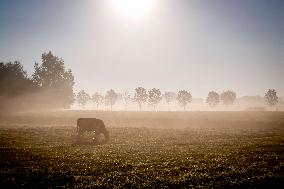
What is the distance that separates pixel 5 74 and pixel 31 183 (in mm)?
84501

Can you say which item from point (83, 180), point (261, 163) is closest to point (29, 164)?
point (83, 180)

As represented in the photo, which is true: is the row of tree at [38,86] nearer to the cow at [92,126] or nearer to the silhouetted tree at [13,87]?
the silhouetted tree at [13,87]

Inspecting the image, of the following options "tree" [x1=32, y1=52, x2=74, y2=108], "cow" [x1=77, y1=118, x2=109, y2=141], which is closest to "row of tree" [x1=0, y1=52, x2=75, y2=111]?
"tree" [x1=32, y1=52, x2=74, y2=108]

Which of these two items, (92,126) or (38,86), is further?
(38,86)

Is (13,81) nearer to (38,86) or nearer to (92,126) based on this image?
(38,86)

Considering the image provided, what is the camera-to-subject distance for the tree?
108m

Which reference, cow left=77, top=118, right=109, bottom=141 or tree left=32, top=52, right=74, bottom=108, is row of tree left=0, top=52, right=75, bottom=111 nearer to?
tree left=32, top=52, right=74, bottom=108

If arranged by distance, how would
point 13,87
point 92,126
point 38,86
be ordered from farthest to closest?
point 38,86 → point 13,87 → point 92,126

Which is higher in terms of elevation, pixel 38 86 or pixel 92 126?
pixel 38 86

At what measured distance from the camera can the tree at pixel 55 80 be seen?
107562 millimetres

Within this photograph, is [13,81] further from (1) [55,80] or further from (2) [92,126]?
(2) [92,126]

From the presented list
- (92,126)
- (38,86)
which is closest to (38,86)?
(38,86)

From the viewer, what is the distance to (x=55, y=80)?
110m

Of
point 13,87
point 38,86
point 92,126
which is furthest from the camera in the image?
point 38,86
